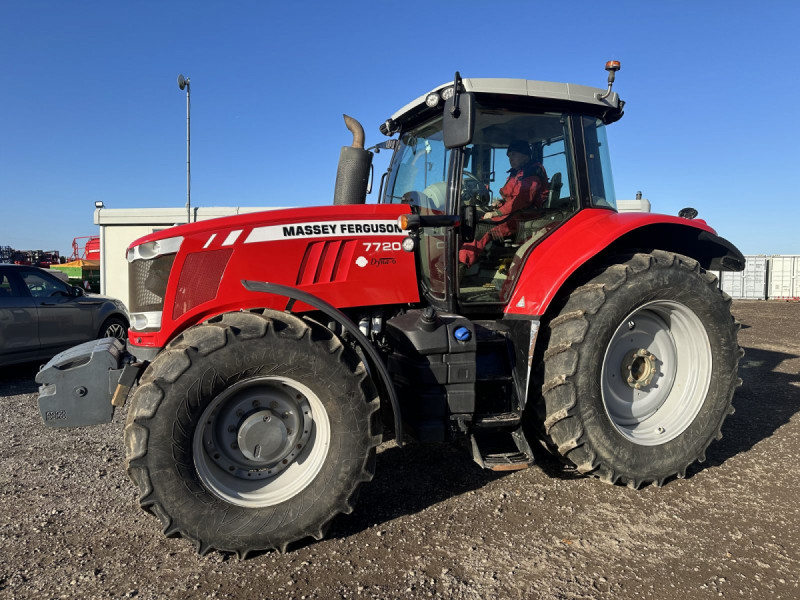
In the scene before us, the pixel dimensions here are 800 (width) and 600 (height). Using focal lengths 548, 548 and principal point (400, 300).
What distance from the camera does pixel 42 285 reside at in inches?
290

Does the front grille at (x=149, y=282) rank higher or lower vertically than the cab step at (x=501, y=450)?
higher

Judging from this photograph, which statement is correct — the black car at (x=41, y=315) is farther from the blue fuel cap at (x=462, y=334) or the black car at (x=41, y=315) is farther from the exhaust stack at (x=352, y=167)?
the blue fuel cap at (x=462, y=334)

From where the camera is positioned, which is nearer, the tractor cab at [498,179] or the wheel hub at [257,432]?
the wheel hub at [257,432]

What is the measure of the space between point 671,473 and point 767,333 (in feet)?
31.6

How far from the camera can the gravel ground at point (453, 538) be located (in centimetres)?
246

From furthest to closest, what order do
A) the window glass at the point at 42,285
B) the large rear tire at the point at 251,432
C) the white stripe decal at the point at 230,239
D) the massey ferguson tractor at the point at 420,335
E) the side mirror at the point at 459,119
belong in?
the window glass at the point at 42,285, the white stripe decal at the point at 230,239, the side mirror at the point at 459,119, the massey ferguson tractor at the point at 420,335, the large rear tire at the point at 251,432

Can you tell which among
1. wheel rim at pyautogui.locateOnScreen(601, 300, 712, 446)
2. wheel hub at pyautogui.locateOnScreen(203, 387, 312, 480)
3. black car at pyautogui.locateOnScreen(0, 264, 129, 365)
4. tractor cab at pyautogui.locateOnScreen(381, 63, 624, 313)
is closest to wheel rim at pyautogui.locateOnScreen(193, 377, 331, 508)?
wheel hub at pyautogui.locateOnScreen(203, 387, 312, 480)

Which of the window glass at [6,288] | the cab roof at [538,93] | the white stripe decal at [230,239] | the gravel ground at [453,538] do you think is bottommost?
the gravel ground at [453,538]

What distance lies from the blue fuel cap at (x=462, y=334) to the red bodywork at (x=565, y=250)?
445 mm

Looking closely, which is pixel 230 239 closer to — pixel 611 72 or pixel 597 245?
pixel 597 245

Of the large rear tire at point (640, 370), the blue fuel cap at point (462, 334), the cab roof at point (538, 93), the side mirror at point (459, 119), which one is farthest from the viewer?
the cab roof at point (538, 93)

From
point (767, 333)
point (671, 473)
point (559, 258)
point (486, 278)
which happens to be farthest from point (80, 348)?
point (767, 333)

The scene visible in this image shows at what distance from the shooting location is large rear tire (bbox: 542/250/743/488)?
127 inches

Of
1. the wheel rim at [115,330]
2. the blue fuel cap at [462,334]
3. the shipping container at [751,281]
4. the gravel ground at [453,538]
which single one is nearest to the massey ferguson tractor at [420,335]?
the blue fuel cap at [462,334]
